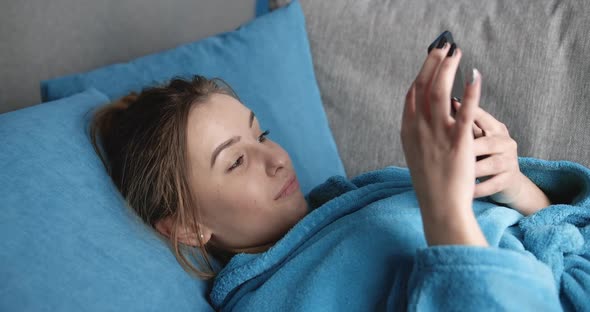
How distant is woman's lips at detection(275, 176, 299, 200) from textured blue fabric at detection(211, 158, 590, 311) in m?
0.07

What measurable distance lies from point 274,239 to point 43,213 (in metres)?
0.45

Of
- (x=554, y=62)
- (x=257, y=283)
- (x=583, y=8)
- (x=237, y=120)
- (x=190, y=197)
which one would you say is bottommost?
(x=257, y=283)

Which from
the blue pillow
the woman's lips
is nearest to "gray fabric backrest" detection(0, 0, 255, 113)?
the blue pillow

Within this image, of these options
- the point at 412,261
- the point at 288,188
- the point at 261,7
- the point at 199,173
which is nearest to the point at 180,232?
the point at 199,173

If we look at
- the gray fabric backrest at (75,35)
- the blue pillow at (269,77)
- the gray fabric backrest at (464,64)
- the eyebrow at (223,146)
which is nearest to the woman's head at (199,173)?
the eyebrow at (223,146)

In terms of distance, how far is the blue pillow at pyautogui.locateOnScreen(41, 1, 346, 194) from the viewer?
133 cm

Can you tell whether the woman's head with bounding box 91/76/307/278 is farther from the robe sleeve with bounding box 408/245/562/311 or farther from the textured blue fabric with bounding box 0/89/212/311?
the robe sleeve with bounding box 408/245/562/311

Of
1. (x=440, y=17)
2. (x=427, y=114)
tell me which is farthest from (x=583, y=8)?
(x=427, y=114)

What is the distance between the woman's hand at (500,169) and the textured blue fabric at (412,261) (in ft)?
0.13

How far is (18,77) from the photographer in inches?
51.8

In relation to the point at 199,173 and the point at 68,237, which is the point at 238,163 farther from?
the point at 68,237

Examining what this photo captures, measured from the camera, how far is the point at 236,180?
43.5 inches

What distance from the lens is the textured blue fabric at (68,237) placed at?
0.81 meters

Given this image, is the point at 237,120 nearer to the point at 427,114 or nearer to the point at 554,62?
the point at 427,114
